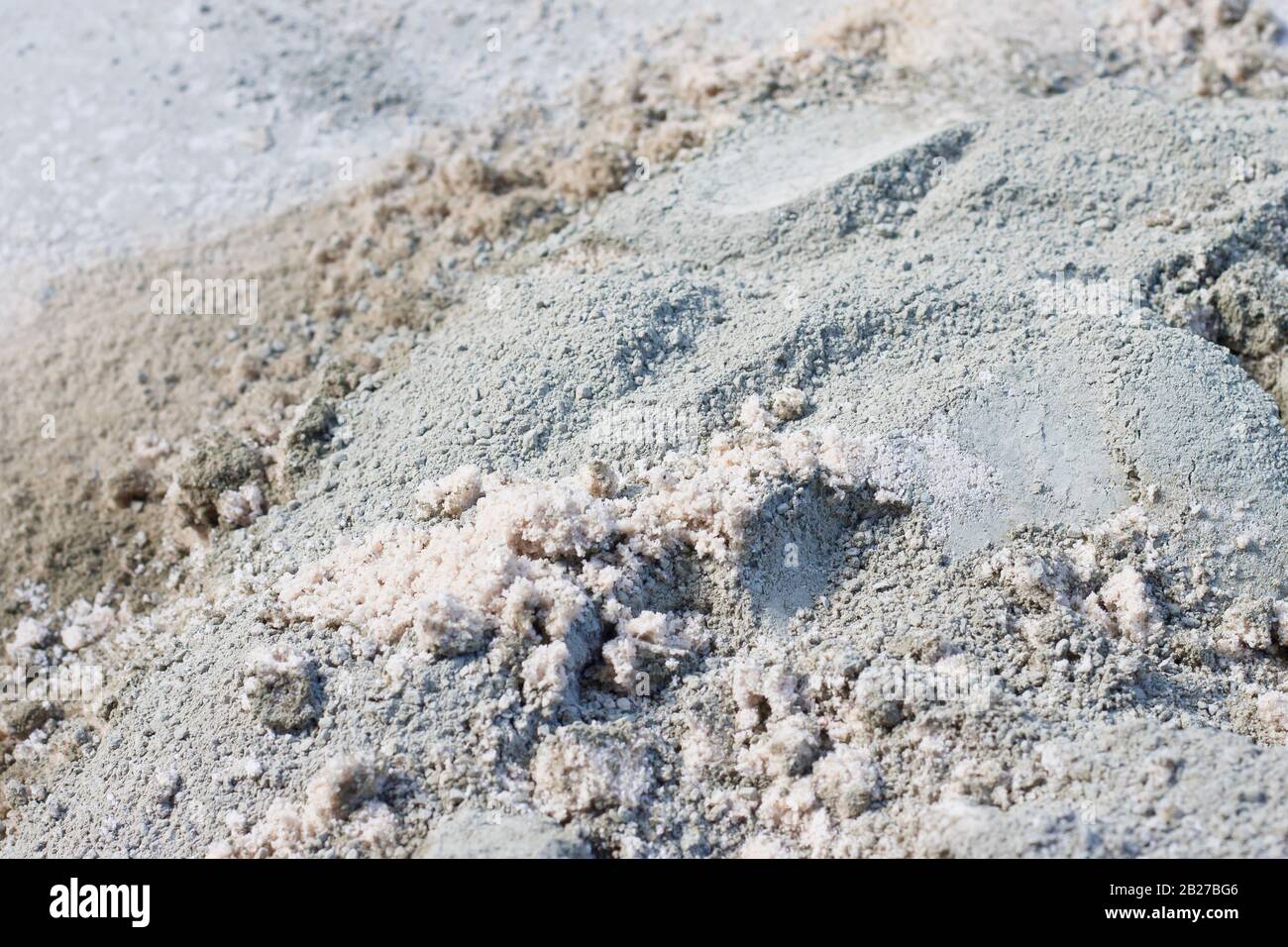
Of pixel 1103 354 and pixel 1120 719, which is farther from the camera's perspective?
pixel 1103 354

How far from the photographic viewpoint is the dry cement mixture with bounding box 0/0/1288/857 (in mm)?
3775

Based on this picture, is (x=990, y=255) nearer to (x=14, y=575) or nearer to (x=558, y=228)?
(x=558, y=228)

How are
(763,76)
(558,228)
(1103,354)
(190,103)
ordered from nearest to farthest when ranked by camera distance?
(1103,354) < (558,228) < (763,76) < (190,103)

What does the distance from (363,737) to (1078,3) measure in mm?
5788

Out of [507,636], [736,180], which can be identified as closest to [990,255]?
[736,180]

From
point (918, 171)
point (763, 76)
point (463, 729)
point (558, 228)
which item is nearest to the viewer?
point (463, 729)

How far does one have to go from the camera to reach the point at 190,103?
7.27 metres

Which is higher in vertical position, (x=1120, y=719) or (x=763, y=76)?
(x=763, y=76)

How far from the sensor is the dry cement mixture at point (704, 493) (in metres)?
3.78

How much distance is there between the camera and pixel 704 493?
423cm
